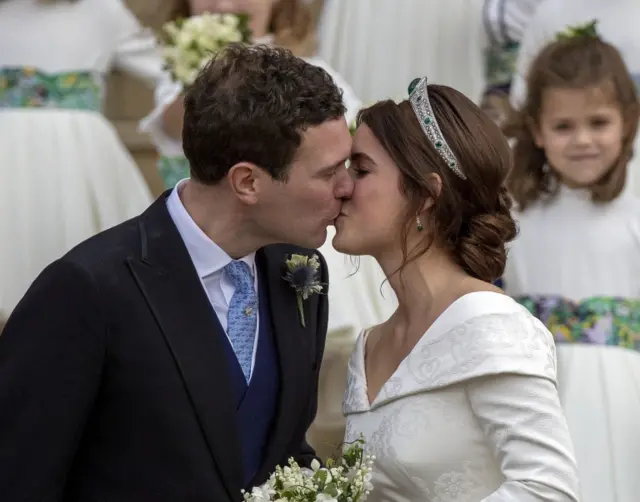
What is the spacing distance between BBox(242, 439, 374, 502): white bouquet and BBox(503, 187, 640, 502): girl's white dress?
58.2 inches

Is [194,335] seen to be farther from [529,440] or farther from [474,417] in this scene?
[529,440]

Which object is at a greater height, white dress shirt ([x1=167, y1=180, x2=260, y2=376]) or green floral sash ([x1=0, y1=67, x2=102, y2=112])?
green floral sash ([x1=0, y1=67, x2=102, y2=112])

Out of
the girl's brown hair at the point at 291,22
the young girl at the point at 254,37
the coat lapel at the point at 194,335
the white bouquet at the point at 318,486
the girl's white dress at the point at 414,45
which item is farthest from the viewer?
the girl's white dress at the point at 414,45

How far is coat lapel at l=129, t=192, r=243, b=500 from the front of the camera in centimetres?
217

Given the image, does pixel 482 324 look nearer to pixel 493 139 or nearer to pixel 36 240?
pixel 493 139

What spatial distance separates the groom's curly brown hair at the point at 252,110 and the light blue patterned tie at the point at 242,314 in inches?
7.8

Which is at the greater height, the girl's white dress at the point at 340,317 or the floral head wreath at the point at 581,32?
the floral head wreath at the point at 581,32

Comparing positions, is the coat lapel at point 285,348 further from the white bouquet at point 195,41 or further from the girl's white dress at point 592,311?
the white bouquet at point 195,41

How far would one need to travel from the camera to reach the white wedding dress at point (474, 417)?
6.83 feet

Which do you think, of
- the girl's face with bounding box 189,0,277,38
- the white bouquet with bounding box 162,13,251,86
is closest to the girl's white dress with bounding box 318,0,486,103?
the girl's face with bounding box 189,0,277,38

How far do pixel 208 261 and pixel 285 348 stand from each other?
0.24 meters

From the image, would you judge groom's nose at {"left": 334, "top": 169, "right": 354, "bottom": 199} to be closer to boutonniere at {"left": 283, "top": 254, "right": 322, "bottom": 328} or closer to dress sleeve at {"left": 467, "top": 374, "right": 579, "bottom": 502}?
boutonniere at {"left": 283, "top": 254, "right": 322, "bottom": 328}

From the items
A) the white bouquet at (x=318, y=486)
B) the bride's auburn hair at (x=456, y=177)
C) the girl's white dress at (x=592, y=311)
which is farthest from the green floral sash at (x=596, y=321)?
the white bouquet at (x=318, y=486)

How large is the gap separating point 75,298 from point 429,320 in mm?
709
